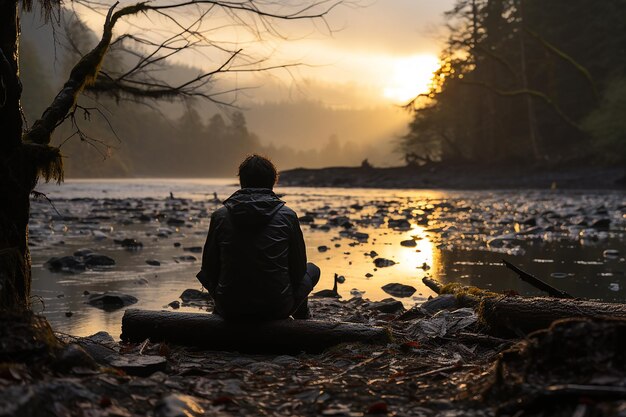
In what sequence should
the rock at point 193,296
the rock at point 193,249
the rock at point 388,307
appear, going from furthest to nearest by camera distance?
the rock at point 193,249 < the rock at point 193,296 < the rock at point 388,307

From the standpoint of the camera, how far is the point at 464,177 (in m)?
54.4

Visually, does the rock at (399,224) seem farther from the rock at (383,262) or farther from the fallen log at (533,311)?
the fallen log at (533,311)

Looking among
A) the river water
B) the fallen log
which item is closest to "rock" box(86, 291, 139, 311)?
the river water

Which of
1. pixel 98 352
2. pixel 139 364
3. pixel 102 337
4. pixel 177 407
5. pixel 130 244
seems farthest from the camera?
pixel 130 244

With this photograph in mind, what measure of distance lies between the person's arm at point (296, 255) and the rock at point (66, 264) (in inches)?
254

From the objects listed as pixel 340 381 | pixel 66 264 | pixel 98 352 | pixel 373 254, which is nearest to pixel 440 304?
pixel 340 381

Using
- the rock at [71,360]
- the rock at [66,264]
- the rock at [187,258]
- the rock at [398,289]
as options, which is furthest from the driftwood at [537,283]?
the rock at [66,264]

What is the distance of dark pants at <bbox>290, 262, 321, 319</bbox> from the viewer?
5.84 meters

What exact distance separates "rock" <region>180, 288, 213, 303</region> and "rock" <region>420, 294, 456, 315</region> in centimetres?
304

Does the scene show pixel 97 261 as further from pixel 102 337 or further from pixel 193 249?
pixel 102 337

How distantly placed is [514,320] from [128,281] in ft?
21.4

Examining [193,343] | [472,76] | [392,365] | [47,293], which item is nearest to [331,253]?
[47,293]

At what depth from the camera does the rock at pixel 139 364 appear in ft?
14.7

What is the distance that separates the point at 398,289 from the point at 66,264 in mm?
6049
